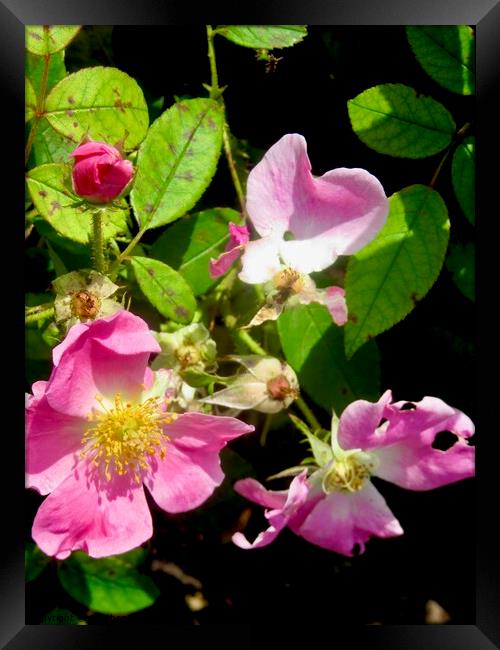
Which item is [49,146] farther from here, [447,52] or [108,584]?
[108,584]

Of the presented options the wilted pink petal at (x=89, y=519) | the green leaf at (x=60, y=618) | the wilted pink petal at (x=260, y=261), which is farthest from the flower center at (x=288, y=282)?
the green leaf at (x=60, y=618)

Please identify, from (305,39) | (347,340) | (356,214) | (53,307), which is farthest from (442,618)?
(305,39)

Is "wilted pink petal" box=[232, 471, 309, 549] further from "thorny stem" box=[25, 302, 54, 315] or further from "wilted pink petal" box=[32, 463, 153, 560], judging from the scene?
"thorny stem" box=[25, 302, 54, 315]

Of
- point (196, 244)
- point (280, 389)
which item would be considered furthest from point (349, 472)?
point (196, 244)

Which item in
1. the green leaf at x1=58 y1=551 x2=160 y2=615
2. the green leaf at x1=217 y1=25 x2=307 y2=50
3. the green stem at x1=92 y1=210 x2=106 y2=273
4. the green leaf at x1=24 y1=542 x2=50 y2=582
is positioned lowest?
the green leaf at x1=58 y1=551 x2=160 y2=615

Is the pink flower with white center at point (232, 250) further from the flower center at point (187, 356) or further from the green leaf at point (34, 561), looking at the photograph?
the green leaf at point (34, 561)

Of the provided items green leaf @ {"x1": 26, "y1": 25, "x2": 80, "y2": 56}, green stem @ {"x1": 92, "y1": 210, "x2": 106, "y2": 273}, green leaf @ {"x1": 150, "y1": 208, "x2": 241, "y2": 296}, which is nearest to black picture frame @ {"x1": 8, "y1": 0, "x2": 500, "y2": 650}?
green leaf @ {"x1": 26, "y1": 25, "x2": 80, "y2": 56}
